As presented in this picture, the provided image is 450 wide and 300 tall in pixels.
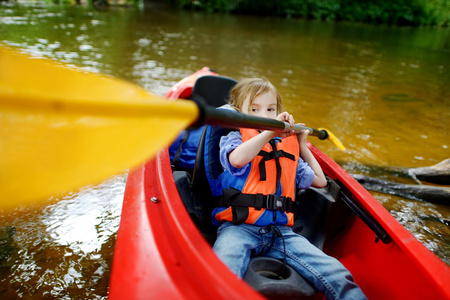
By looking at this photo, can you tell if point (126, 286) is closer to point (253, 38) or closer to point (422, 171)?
point (422, 171)

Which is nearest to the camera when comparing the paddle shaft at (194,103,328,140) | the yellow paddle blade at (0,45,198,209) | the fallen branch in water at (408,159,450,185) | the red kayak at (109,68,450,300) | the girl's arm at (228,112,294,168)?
the yellow paddle blade at (0,45,198,209)

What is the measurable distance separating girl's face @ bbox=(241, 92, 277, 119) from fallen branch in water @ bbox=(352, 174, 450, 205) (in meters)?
1.65

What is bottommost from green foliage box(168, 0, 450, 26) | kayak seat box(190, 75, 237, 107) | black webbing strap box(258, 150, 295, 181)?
black webbing strap box(258, 150, 295, 181)

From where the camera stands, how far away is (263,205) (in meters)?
1.45

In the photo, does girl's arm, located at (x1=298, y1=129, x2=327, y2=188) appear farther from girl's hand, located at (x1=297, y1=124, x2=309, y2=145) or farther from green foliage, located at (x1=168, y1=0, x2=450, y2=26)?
green foliage, located at (x1=168, y1=0, x2=450, y2=26)

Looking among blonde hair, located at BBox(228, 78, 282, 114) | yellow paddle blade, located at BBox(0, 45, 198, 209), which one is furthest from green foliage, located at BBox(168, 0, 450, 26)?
yellow paddle blade, located at BBox(0, 45, 198, 209)

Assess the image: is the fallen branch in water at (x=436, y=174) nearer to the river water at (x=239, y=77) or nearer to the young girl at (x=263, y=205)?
the river water at (x=239, y=77)

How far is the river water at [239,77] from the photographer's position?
5.90ft

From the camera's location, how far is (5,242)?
73.0 inches

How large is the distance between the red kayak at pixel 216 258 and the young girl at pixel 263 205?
88 mm

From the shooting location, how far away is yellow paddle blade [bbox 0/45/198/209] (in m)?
0.75

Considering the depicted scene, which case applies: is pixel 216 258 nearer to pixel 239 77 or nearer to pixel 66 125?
pixel 66 125

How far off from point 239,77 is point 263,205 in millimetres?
5047

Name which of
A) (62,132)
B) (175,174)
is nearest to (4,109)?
(62,132)
